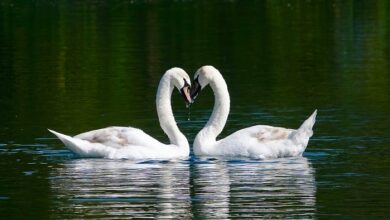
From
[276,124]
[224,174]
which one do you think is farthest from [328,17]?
[224,174]

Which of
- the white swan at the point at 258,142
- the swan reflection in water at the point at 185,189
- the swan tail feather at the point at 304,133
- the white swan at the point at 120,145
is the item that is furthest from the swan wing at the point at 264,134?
the white swan at the point at 120,145

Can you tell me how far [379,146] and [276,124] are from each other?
2.85 m

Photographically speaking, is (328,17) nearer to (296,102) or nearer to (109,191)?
(296,102)

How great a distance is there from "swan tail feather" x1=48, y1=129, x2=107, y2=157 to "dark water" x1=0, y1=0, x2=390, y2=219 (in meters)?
0.15

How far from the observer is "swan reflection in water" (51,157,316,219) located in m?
14.7

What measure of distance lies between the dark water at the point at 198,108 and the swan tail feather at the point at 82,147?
5.8 inches

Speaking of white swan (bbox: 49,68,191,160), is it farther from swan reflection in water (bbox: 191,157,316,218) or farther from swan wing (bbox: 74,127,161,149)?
swan reflection in water (bbox: 191,157,316,218)

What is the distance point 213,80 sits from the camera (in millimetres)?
20156

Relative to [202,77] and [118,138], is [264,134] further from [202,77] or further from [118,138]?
[118,138]

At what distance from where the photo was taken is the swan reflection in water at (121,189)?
14758 mm

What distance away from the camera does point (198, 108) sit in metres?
24.1

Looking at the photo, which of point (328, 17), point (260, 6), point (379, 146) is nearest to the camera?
point (379, 146)

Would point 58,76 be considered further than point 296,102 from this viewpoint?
Yes

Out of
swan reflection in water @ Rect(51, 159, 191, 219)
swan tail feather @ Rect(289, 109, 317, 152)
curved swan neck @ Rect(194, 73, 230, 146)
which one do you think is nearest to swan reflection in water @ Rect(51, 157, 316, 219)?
swan reflection in water @ Rect(51, 159, 191, 219)
